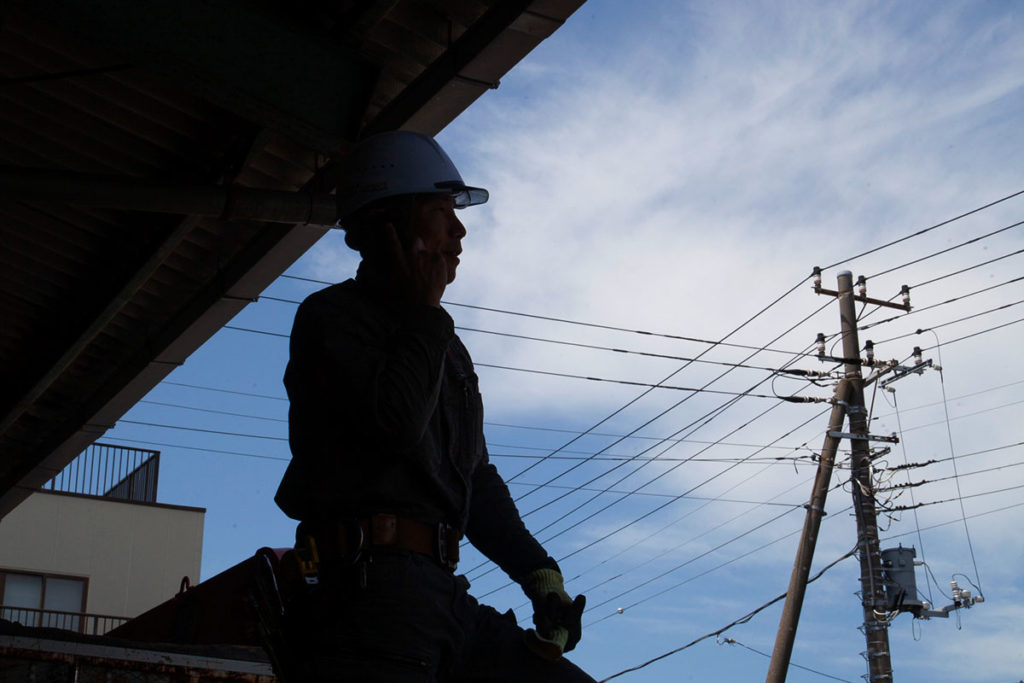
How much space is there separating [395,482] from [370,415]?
216 mm

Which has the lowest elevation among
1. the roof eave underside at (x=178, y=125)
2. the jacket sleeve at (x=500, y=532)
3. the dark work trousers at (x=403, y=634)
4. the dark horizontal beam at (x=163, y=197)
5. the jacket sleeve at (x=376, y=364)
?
the dark work trousers at (x=403, y=634)

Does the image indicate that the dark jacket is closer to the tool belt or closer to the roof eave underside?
the tool belt

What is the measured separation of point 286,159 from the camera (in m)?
7.20

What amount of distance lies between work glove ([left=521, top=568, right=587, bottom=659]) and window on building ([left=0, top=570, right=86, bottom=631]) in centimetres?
2168

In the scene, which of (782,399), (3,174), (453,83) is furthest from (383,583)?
(782,399)

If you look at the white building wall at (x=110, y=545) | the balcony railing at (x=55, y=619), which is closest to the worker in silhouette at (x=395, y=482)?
the balcony railing at (x=55, y=619)

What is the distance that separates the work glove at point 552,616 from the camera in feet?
9.32

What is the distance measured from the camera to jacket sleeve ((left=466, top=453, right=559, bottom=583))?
3180mm

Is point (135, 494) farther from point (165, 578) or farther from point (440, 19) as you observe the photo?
point (440, 19)

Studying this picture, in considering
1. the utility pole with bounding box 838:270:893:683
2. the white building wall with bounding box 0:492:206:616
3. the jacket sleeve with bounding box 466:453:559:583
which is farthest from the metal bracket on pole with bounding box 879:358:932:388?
the jacket sleeve with bounding box 466:453:559:583

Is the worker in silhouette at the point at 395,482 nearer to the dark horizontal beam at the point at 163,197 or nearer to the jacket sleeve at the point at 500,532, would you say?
the jacket sleeve at the point at 500,532

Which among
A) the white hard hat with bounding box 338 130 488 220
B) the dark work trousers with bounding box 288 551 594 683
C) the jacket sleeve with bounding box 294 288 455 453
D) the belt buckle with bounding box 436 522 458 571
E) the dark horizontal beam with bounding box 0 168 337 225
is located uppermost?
the dark horizontal beam with bounding box 0 168 337 225

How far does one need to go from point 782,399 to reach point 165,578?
46.9 ft

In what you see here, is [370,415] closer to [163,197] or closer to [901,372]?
[163,197]
